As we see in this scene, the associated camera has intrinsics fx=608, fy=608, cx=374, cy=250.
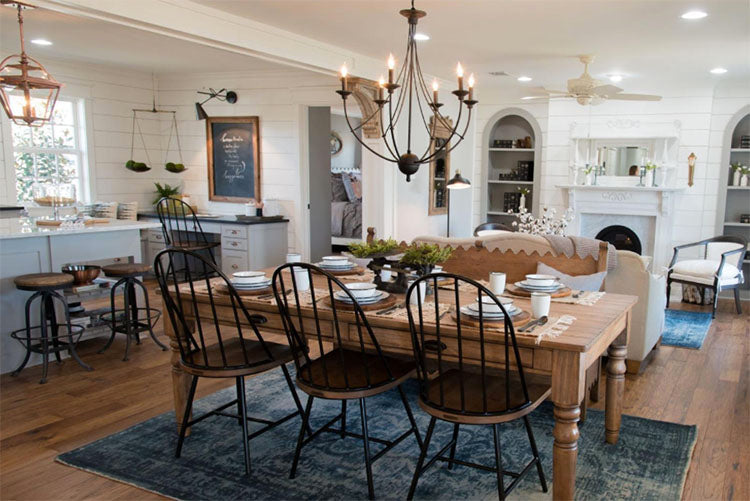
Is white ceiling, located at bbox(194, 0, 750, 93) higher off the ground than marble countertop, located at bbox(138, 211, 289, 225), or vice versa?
white ceiling, located at bbox(194, 0, 750, 93)

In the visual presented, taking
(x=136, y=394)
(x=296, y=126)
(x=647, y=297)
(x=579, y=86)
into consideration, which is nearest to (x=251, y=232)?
(x=296, y=126)

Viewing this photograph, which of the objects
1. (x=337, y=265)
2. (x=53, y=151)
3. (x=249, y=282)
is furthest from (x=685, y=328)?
(x=53, y=151)

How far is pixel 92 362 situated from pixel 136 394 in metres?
0.82

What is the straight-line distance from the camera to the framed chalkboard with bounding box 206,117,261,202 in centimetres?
714

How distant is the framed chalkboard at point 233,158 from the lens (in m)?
7.14

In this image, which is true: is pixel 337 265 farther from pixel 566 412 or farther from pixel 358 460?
pixel 566 412

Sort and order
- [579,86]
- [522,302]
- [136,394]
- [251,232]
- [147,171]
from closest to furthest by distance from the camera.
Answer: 1. [522,302]
2. [136,394]
3. [579,86]
4. [251,232]
5. [147,171]

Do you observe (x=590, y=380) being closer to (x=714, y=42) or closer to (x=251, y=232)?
(x=714, y=42)

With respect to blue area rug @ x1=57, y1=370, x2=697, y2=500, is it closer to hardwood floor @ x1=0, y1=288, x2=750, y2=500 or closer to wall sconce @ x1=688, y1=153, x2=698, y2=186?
hardwood floor @ x1=0, y1=288, x2=750, y2=500

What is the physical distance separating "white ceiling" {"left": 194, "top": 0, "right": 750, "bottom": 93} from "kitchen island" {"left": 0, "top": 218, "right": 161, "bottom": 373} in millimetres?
1880

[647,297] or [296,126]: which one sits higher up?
[296,126]

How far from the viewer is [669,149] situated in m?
7.07

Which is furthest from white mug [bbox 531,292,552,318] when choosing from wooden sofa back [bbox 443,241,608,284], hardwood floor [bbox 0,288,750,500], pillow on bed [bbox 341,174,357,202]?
pillow on bed [bbox 341,174,357,202]

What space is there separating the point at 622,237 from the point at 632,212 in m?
0.39
